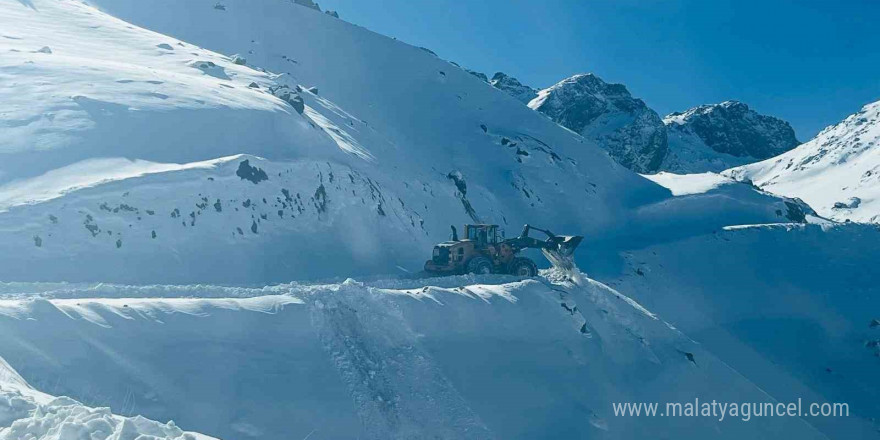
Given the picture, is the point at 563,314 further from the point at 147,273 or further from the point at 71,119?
the point at 71,119

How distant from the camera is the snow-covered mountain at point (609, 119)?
315 ft

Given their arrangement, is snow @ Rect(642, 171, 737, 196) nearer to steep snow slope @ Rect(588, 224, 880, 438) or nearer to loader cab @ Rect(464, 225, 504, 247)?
steep snow slope @ Rect(588, 224, 880, 438)

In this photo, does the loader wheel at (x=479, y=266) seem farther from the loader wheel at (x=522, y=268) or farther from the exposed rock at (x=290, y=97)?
the exposed rock at (x=290, y=97)

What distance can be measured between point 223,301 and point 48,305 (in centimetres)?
374

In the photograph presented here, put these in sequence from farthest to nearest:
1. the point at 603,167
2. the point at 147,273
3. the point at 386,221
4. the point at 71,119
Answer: the point at 603,167
the point at 386,221
the point at 71,119
the point at 147,273

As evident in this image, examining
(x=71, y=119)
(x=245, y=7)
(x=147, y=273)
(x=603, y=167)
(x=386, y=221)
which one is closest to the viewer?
(x=147, y=273)

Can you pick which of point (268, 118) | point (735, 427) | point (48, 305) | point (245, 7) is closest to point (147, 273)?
point (48, 305)

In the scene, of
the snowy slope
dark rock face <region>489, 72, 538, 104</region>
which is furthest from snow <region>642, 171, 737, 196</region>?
dark rock face <region>489, 72, 538, 104</region>

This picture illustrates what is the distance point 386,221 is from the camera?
30828 millimetres

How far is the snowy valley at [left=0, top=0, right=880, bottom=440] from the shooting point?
14.6m

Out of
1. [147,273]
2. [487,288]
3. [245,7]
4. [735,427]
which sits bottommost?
[147,273]

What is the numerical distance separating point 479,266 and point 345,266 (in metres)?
5.02

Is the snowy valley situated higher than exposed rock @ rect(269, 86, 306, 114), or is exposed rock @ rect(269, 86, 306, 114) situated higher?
exposed rock @ rect(269, 86, 306, 114)

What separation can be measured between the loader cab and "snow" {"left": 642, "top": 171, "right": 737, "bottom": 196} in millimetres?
25149
